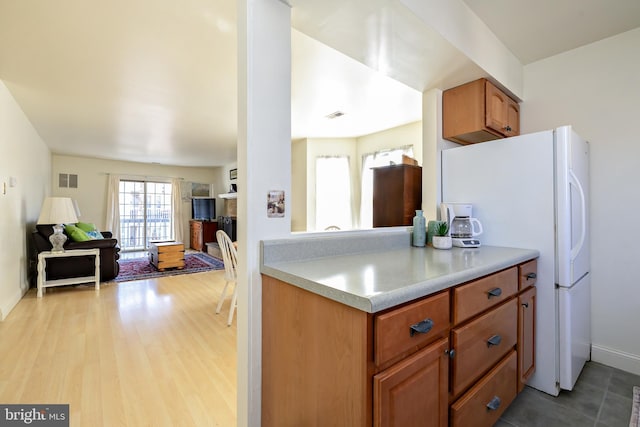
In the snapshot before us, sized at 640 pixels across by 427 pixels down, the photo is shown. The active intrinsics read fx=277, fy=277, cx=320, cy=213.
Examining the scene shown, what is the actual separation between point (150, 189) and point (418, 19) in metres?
8.34

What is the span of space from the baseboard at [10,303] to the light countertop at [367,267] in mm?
3450

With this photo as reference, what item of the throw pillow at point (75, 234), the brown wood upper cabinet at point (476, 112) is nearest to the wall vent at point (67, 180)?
the throw pillow at point (75, 234)

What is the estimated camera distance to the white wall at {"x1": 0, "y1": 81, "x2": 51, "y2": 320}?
2934 millimetres

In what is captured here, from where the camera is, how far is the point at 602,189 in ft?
6.93

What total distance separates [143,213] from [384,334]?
28.3 ft

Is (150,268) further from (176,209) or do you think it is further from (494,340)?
(494,340)

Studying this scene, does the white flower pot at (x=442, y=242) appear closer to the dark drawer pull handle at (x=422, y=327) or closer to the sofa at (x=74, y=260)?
the dark drawer pull handle at (x=422, y=327)

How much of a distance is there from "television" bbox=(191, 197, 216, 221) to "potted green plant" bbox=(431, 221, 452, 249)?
7.62m

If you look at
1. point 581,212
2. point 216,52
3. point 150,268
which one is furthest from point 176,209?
point 581,212

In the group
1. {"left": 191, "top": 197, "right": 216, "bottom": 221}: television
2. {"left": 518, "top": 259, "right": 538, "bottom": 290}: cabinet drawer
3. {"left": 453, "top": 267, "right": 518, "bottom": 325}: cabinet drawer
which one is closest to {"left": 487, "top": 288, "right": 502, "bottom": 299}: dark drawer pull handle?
{"left": 453, "top": 267, "right": 518, "bottom": 325}: cabinet drawer

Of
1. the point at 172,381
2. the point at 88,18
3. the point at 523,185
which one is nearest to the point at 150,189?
the point at 88,18

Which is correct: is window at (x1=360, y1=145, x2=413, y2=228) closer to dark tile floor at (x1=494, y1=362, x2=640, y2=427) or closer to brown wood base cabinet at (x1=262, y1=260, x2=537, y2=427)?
dark tile floor at (x1=494, y1=362, x2=640, y2=427)

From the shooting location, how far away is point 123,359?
6.85 feet

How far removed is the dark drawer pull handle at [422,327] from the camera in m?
0.88
